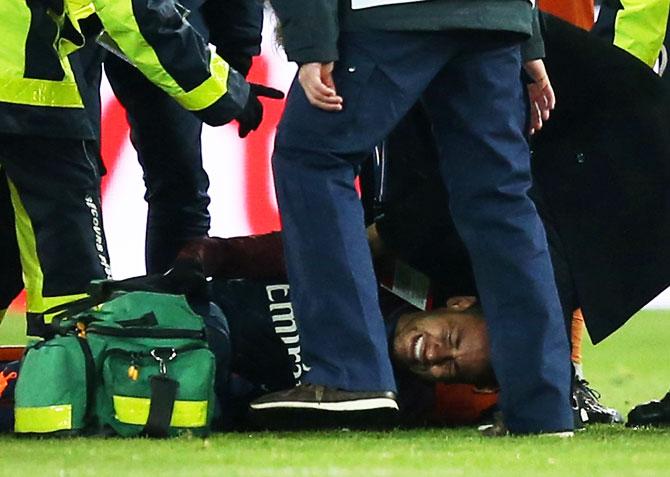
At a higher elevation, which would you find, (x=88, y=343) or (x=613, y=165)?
(x=613, y=165)

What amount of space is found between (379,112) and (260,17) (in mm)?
1783

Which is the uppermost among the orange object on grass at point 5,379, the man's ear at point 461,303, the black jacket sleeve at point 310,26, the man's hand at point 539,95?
the black jacket sleeve at point 310,26

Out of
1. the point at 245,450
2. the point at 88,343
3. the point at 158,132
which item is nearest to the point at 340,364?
the point at 245,450

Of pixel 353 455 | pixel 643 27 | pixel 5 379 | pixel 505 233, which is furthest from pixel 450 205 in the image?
pixel 643 27

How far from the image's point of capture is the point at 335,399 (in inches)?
141

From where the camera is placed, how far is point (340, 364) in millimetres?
3580

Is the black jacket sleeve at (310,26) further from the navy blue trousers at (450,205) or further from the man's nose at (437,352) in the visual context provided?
the man's nose at (437,352)

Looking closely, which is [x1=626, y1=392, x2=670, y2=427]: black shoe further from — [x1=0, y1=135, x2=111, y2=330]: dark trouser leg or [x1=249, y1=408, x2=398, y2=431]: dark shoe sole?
[x1=0, y1=135, x2=111, y2=330]: dark trouser leg

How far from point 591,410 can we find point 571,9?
4.80ft

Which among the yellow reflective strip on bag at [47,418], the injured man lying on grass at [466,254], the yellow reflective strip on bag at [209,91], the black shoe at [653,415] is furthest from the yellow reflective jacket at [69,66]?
the black shoe at [653,415]

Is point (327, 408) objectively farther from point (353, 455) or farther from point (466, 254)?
point (466, 254)

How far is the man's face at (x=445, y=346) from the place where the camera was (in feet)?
13.0

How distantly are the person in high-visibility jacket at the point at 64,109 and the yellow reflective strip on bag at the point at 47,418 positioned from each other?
13.7 inches

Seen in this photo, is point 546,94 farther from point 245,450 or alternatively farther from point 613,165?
point 245,450
